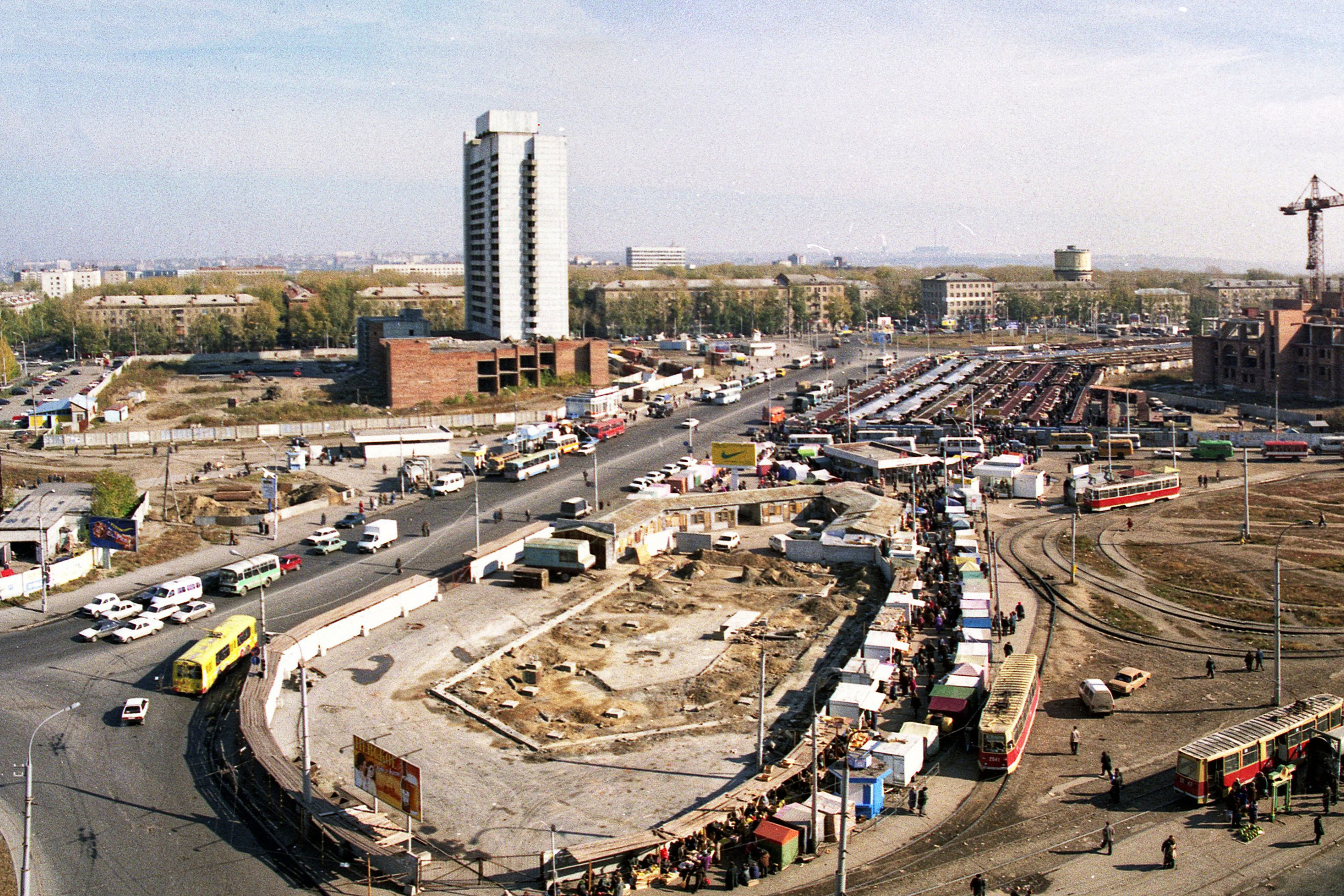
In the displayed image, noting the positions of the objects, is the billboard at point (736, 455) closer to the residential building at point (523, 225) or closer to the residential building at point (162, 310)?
the residential building at point (523, 225)

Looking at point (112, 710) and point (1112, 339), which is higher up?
point (1112, 339)

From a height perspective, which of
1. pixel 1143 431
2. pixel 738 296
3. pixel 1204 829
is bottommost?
pixel 1204 829

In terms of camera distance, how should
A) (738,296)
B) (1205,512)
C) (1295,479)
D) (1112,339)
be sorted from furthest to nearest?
(738,296) → (1112,339) → (1295,479) → (1205,512)

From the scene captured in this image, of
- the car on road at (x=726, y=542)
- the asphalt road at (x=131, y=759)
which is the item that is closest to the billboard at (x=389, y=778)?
the asphalt road at (x=131, y=759)

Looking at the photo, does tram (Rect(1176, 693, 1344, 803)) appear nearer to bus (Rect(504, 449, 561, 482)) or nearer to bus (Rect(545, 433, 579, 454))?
bus (Rect(504, 449, 561, 482))

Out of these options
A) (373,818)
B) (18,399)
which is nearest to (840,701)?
(373,818)

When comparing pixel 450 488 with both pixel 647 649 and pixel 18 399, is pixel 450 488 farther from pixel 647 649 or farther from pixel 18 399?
pixel 18 399

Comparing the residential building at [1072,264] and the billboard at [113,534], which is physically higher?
the residential building at [1072,264]
